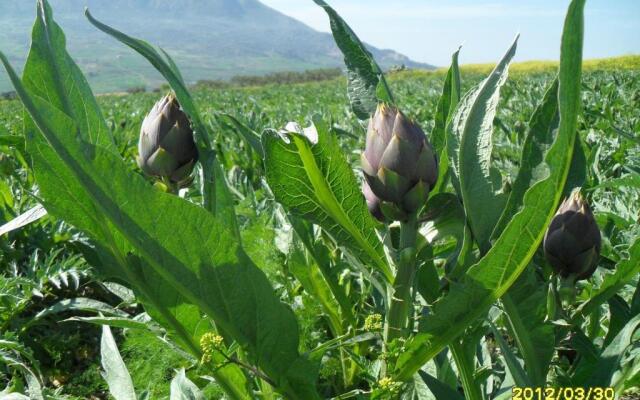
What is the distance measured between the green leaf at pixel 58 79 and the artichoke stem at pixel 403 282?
1.32 ft

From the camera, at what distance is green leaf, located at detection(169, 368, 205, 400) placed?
0.95 meters

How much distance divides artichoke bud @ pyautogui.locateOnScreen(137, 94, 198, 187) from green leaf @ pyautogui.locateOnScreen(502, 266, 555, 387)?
47 centimetres

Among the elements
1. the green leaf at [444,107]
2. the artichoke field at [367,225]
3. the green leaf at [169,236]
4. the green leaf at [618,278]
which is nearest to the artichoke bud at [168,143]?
the artichoke field at [367,225]

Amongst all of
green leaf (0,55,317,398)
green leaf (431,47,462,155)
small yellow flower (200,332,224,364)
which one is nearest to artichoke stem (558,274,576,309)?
green leaf (431,47,462,155)

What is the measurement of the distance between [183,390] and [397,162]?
528mm

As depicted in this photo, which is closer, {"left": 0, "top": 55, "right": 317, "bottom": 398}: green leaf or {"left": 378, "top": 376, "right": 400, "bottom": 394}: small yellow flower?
{"left": 0, "top": 55, "right": 317, "bottom": 398}: green leaf

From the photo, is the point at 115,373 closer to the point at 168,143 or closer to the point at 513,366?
the point at 168,143

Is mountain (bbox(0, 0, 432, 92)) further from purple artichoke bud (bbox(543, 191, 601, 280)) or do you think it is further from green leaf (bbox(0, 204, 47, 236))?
purple artichoke bud (bbox(543, 191, 601, 280))

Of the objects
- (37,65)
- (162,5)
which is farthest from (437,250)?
(162,5)

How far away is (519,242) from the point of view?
2.21ft

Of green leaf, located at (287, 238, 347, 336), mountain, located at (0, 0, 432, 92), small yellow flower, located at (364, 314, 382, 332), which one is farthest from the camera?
mountain, located at (0, 0, 432, 92)

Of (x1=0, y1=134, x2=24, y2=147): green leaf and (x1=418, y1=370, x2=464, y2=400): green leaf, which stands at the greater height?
(x1=0, y1=134, x2=24, y2=147): green leaf

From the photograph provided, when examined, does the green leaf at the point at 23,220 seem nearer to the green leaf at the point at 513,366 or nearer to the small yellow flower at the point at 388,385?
the small yellow flower at the point at 388,385

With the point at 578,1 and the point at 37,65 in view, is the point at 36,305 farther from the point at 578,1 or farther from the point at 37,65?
the point at 578,1
